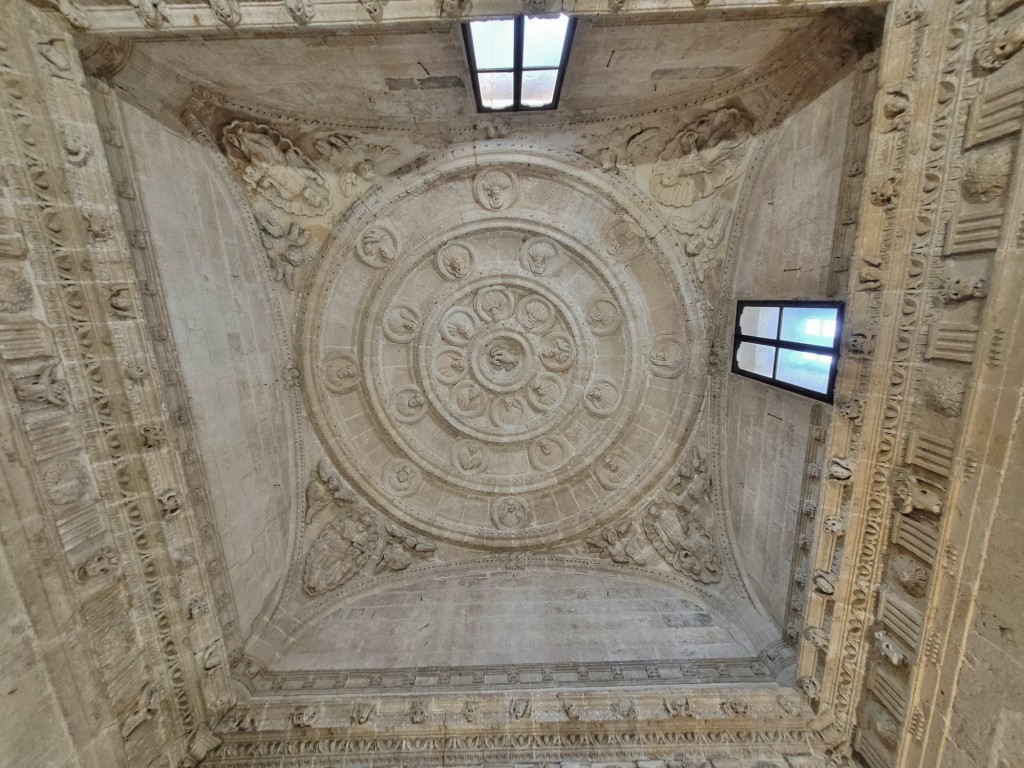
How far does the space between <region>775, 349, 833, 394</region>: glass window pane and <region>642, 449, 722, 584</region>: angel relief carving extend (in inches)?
97.9

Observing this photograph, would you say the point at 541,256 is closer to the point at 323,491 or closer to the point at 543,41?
the point at 543,41

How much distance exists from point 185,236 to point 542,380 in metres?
6.28

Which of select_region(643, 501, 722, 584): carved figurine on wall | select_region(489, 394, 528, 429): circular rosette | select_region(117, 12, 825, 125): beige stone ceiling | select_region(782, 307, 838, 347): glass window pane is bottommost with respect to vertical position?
select_region(643, 501, 722, 584): carved figurine on wall

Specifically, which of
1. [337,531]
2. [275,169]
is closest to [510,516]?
[337,531]

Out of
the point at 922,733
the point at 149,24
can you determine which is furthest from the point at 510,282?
the point at 922,733

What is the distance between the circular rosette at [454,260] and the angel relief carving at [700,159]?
3.59 meters

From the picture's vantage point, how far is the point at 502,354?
28.6 ft

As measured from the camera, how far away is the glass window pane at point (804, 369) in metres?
5.63

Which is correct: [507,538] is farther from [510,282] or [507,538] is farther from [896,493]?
[896,493]

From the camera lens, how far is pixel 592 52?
580cm

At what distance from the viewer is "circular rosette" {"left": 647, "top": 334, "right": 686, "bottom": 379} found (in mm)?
8180

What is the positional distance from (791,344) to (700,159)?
11.4 ft

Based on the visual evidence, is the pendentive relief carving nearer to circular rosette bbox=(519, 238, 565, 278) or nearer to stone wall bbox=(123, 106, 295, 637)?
stone wall bbox=(123, 106, 295, 637)

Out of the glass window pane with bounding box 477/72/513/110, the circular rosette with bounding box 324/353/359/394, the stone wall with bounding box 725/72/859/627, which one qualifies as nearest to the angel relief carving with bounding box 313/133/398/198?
the glass window pane with bounding box 477/72/513/110
